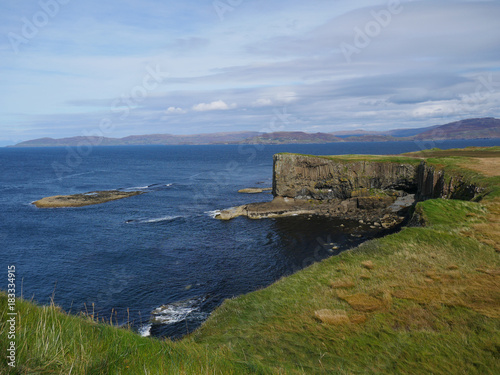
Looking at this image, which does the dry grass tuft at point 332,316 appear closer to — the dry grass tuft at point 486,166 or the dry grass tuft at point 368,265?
the dry grass tuft at point 368,265

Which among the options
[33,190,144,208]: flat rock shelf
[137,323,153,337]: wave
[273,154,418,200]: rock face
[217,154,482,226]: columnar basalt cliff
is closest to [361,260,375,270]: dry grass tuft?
[137,323,153,337]: wave

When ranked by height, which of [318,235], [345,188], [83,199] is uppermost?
[345,188]

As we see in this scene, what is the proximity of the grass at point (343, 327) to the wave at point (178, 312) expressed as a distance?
1043cm

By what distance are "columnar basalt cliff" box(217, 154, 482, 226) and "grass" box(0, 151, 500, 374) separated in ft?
121

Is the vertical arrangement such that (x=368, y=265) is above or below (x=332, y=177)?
below

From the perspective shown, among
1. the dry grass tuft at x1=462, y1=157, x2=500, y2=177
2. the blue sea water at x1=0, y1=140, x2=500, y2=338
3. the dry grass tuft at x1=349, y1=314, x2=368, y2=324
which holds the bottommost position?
the blue sea water at x1=0, y1=140, x2=500, y2=338

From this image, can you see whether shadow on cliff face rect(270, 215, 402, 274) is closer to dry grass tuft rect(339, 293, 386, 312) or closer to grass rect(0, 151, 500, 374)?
grass rect(0, 151, 500, 374)

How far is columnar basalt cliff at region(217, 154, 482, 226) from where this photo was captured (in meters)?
62.9

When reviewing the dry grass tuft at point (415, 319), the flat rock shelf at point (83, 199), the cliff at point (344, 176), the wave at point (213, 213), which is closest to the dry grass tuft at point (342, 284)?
the dry grass tuft at point (415, 319)

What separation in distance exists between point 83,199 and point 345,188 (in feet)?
221

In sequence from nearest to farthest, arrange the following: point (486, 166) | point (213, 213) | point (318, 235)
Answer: point (486, 166), point (318, 235), point (213, 213)

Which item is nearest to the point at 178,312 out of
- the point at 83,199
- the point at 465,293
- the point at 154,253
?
the point at 154,253

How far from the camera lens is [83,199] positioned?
8325cm

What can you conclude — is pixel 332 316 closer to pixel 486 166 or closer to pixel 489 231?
pixel 489 231
